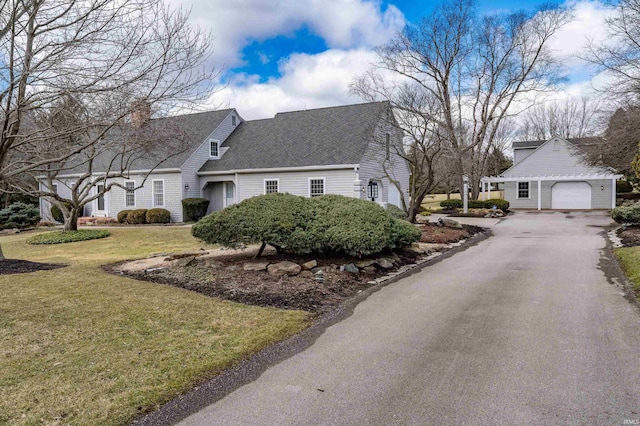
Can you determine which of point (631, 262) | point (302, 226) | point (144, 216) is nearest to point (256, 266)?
point (302, 226)

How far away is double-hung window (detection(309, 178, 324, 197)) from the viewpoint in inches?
863

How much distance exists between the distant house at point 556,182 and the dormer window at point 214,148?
1907cm

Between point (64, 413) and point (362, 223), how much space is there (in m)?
6.60

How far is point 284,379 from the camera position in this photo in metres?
3.98

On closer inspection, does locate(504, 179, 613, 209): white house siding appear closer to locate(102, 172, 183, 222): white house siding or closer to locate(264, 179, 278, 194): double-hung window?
locate(264, 179, 278, 194): double-hung window

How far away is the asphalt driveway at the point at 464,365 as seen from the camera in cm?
332

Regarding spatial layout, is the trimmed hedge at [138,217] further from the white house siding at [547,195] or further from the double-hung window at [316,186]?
the white house siding at [547,195]

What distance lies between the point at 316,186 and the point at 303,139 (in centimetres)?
339

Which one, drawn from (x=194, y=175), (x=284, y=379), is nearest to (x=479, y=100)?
(x=194, y=175)

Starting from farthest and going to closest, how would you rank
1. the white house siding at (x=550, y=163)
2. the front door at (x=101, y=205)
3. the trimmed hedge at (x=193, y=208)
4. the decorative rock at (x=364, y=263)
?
the white house siding at (x=550, y=163), the front door at (x=101, y=205), the trimmed hedge at (x=193, y=208), the decorative rock at (x=364, y=263)

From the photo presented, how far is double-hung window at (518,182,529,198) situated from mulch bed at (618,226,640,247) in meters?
16.9

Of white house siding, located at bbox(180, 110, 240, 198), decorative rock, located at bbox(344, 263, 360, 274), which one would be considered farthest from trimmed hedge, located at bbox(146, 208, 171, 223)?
decorative rock, located at bbox(344, 263, 360, 274)

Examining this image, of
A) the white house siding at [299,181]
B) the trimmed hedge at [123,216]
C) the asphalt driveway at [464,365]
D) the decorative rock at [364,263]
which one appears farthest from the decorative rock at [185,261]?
the trimmed hedge at [123,216]

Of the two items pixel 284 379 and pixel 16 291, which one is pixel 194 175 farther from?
pixel 284 379
